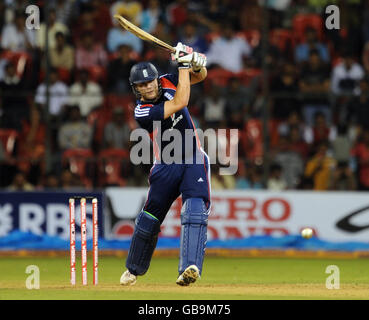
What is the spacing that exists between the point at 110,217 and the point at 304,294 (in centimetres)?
634

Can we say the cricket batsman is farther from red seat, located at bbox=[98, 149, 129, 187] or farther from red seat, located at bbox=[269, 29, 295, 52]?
red seat, located at bbox=[269, 29, 295, 52]

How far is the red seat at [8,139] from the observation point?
54.9 feet

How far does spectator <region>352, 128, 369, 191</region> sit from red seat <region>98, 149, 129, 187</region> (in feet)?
12.5

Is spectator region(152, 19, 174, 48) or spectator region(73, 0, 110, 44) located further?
spectator region(73, 0, 110, 44)

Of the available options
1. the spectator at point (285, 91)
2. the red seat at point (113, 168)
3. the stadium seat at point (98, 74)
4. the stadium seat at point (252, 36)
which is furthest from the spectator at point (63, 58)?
the spectator at point (285, 91)

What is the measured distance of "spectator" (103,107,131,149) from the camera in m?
16.5

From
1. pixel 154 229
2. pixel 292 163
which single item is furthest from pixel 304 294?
pixel 292 163

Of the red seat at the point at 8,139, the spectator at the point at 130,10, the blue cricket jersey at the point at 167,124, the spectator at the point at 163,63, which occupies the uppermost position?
the spectator at the point at 130,10

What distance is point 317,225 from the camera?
15.3 m

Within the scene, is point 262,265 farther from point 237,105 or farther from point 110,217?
point 237,105

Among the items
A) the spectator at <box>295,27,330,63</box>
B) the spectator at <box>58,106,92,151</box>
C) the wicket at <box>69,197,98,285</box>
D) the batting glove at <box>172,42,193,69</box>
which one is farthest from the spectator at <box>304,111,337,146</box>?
the wicket at <box>69,197,98,285</box>

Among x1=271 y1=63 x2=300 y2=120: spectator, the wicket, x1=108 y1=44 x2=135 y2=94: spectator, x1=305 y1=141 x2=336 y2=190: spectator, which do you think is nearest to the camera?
the wicket

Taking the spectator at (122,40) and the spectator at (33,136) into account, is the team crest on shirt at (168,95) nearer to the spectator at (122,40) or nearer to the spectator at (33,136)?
the spectator at (33,136)

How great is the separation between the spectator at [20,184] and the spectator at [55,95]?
54.3 inches
